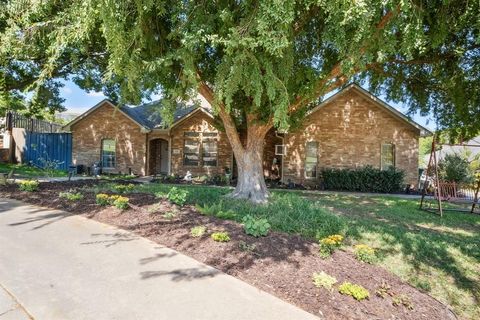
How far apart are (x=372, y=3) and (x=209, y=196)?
6727 mm

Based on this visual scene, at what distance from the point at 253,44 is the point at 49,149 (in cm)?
1999

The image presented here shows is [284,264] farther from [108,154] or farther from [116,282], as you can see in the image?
[108,154]

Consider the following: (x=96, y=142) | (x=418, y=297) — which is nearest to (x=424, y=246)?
(x=418, y=297)

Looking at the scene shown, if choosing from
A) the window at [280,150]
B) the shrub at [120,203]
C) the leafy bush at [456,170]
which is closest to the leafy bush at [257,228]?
the shrub at [120,203]

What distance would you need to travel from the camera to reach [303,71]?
862cm

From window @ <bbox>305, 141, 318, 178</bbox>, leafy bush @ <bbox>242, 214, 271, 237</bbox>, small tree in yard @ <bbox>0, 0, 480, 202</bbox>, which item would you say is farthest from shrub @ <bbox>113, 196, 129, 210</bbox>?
window @ <bbox>305, 141, 318, 178</bbox>

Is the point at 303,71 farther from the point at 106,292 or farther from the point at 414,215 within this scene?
the point at 106,292

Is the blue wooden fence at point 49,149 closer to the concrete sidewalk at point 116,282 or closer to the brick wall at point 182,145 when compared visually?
the brick wall at point 182,145

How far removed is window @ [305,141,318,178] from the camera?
56.1 feet

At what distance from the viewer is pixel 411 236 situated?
22.7ft

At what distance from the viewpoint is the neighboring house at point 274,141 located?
1672 centimetres

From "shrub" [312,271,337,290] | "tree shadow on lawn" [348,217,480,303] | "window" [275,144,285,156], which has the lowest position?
"tree shadow on lawn" [348,217,480,303]

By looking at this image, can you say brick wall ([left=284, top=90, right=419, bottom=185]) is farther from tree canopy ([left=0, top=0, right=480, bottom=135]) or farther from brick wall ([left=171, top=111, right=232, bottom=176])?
tree canopy ([left=0, top=0, right=480, bottom=135])

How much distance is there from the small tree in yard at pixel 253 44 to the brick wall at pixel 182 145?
7.71 m
